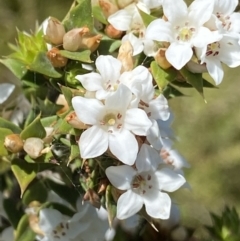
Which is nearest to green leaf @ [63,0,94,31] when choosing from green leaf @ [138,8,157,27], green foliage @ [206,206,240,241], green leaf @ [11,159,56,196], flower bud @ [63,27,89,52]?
flower bud @ [63,27,89,52]

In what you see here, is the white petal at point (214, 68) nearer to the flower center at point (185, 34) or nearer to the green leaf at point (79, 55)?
the flower center at point (185, 34)

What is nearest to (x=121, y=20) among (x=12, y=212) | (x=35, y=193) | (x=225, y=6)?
(x=225, y=6)

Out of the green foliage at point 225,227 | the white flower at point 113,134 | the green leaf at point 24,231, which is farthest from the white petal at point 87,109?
the green foliage at point 225,227

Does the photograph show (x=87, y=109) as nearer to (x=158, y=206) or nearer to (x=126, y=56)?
(x=126, y=56)

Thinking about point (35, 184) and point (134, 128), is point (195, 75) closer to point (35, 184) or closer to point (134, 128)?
point (134, 128)

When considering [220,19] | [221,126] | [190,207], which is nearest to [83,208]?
[220,19]
